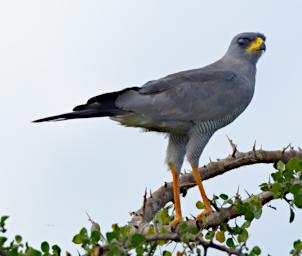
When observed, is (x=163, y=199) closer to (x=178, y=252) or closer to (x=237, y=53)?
(x=178, y=252)

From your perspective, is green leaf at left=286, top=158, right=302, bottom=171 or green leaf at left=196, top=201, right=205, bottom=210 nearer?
green leaf at left=286, top=158, right=302, bottom=171

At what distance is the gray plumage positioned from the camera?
711 centimetres

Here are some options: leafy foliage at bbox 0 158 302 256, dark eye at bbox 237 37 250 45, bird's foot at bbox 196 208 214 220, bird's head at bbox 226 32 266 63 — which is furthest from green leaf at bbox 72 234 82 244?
dark eye at bbox 237 37 250 45

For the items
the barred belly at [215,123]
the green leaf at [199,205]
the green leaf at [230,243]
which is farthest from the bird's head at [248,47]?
the green leaf at [230,243]

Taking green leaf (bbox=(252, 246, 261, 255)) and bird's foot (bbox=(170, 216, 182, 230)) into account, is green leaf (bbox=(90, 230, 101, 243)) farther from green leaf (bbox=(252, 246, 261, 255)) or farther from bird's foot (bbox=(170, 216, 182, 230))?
bird's foot (bbox=(170, 216, 182, 230))

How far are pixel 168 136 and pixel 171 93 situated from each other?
0.44m

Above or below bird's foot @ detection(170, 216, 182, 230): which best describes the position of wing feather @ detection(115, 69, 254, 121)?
above

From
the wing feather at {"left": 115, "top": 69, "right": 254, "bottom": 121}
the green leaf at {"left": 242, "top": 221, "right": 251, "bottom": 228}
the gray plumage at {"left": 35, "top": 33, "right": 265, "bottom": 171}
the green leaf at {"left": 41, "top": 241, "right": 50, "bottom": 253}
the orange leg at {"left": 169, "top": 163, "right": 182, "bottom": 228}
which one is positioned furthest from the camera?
the wing feather at {"left": 115, "top": 69, "right": 254, "bottom": 121}

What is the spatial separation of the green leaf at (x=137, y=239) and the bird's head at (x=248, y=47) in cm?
451

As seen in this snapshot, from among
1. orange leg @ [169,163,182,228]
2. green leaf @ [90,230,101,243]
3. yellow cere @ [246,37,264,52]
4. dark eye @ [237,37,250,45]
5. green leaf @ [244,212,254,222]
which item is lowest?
green leaf @ [90,230,101,243]

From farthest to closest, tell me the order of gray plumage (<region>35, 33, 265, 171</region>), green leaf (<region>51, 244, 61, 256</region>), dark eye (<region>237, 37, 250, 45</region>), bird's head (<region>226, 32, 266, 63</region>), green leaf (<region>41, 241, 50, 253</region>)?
dark eye (<region>237, 37, 250, 45</region>) → bird's head (<region>226, 32, 266, 63</region>) → gray plumage (<region>35, 33, 265, 171</region>) → green leaf (<region>51, 244, 61, 256</region>) → green leaf (<region>41, 241, 50, 253</region>)

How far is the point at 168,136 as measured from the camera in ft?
25.0

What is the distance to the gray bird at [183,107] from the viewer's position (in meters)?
7.09

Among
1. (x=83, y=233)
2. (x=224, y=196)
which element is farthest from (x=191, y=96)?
(x=83, y=233)
